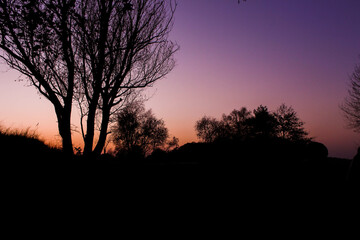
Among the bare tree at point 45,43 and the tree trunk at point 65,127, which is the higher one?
the bare tree at point 45,43

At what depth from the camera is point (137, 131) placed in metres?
37.7

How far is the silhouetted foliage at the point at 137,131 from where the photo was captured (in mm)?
35162

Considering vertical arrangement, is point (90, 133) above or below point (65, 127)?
below

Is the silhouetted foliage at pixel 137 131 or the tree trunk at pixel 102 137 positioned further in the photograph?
the silhouetted foliage at pixel 137 131

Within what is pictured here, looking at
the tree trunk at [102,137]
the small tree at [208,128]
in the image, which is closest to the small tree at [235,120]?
the small tree at [208,128]

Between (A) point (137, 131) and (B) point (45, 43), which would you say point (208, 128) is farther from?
(B) point (45, 43)

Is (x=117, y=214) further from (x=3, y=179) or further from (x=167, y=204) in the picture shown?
(x=3, y=179)

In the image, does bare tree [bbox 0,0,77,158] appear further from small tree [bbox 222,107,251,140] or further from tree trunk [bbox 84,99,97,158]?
small tree [bbox 222,107,251,140]

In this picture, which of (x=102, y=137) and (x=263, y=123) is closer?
(x=102, y=137)

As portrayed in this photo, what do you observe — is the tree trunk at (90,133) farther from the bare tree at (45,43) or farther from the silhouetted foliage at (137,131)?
the silhouetted foliage at (137,131)

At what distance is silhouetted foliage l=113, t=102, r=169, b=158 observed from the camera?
35.2m

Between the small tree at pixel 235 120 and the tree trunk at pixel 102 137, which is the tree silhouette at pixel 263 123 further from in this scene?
the tree trunk at pixel 102 137

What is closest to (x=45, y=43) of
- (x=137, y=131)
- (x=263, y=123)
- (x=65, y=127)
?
(x=65, y=127)

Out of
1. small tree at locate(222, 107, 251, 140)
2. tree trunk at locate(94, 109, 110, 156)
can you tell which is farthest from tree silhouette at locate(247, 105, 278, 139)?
tree trunk at locate(94, 109, 110, 156)
